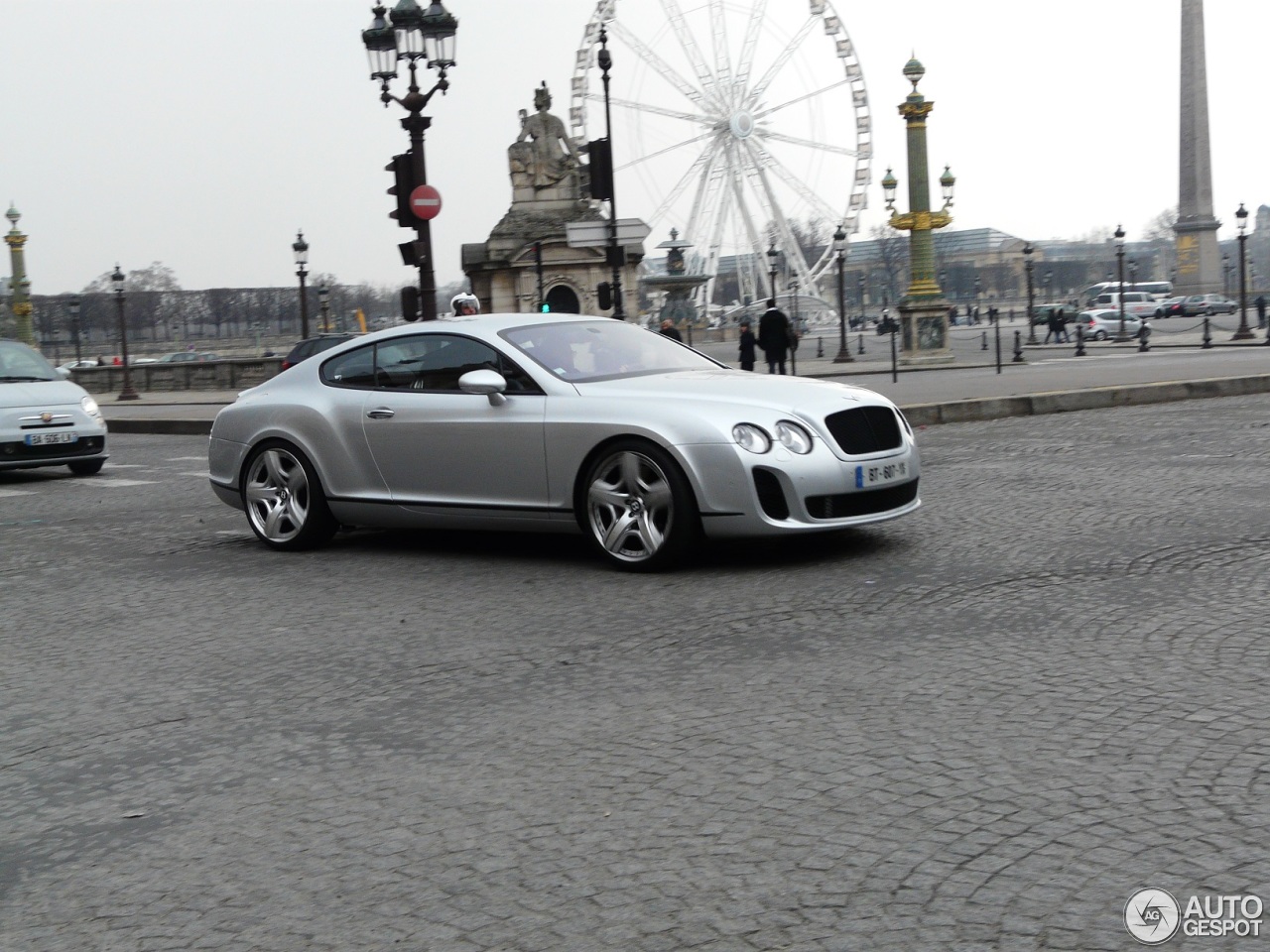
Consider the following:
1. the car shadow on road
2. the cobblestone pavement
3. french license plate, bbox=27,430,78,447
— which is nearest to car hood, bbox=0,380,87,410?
french license plate, bbox=27,430,78,447

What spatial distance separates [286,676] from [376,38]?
13.9 meters

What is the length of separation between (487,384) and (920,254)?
111 ft

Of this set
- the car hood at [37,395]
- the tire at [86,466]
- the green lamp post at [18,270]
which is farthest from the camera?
the green lamp post at [18,270]

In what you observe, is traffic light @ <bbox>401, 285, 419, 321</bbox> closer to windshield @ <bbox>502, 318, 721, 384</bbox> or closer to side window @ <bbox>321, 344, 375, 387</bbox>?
side window @ <bbox>321, 344, 375, 387</bbox>

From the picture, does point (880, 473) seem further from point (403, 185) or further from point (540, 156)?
point (540, 156)

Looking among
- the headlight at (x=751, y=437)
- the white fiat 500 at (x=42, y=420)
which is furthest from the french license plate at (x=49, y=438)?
the headlight at (x=751, y=437)

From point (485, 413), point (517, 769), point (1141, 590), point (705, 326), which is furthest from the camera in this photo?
point (705, 326)

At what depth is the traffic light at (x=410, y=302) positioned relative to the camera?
17.3 m

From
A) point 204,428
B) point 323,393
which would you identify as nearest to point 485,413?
point 323,393

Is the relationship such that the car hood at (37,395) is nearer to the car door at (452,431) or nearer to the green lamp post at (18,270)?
the car door at (452,431)

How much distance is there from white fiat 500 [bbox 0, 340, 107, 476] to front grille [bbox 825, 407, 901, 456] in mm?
9113

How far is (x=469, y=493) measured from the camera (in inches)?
307

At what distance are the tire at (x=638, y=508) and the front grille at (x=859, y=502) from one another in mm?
539

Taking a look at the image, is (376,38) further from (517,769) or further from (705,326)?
(705,326)
